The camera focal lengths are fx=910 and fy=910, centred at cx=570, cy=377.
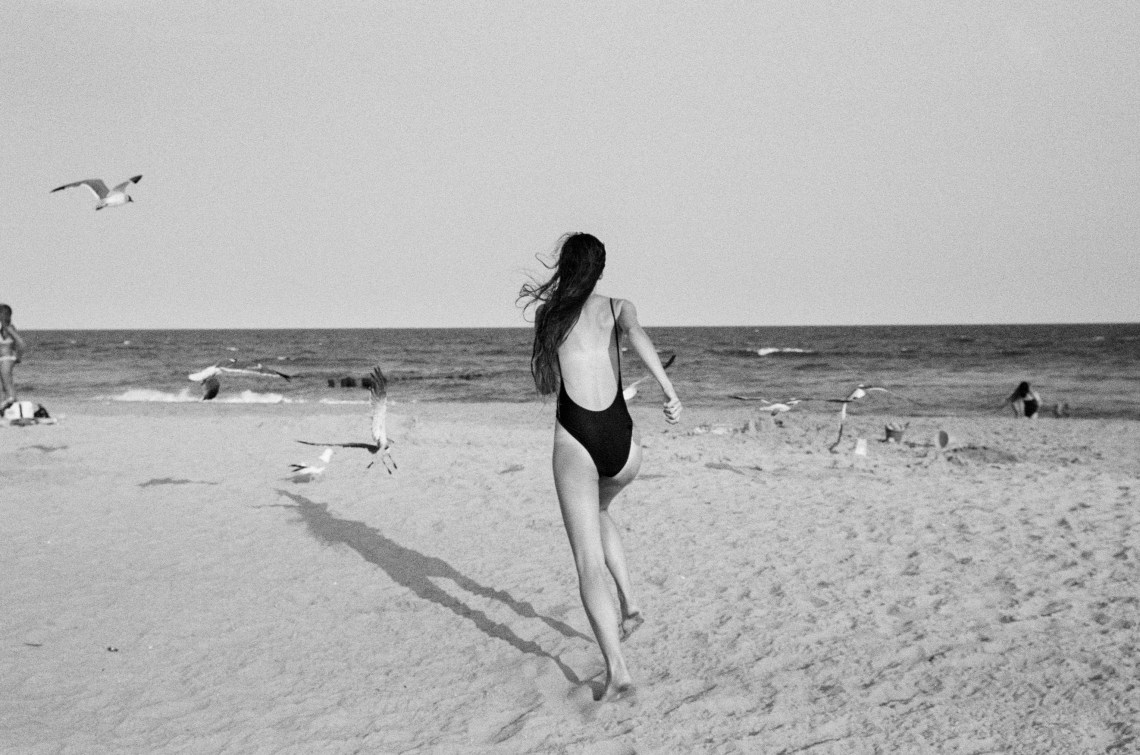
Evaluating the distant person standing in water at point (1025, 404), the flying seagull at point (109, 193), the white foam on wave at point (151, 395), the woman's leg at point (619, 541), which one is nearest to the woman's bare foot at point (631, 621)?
the woman's leg at point (619, 541)

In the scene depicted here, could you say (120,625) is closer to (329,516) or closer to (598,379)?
(329,516)

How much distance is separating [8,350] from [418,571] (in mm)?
10077

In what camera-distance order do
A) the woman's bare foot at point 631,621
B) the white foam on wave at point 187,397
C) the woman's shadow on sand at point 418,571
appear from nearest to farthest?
the woman's bare foot at point 631,621
the woman's shadow on sand at point 418,571
the white foam on wave at point 187,397

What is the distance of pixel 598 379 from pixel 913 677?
1839 mm

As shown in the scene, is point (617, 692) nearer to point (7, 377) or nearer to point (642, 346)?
point (642, 346)

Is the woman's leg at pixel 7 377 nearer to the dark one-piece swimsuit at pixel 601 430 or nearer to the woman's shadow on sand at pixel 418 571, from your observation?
the woman's shadow on sand at pixel 418 571

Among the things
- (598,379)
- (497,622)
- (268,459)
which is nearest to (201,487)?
(268,459)

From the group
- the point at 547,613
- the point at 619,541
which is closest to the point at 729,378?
the point at 547,613

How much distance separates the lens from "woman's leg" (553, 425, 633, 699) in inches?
144

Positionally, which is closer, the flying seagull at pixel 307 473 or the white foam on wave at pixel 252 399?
the flying seagull at pixel 307 473

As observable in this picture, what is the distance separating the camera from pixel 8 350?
43.2 feet

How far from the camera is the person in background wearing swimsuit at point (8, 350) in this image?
41.7ft

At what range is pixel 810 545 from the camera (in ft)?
20.7

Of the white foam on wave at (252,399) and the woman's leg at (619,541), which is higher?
the woman's leg at (619,541)
